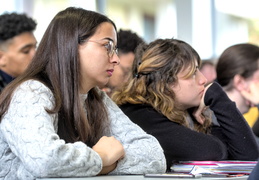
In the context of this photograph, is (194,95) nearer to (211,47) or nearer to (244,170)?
(244,170)

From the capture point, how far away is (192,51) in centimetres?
232

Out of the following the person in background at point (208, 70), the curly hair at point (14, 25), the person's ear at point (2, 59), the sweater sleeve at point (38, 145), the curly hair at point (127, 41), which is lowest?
the person in background at point (208, 70)

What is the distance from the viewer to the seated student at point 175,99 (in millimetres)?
2176

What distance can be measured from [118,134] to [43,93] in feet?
1.28

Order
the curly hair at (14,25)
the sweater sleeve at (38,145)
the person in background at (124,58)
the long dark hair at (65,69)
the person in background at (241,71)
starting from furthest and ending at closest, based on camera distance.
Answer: the curly hair at (14,25), the person in background at (124,58), the person in background at (241,71), the long dark hair at (65,69), the sweater sleeve at (38,145)

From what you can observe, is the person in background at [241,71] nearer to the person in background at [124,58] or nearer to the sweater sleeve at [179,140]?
the person in background at [124,58]

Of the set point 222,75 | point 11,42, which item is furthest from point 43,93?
point 11,42

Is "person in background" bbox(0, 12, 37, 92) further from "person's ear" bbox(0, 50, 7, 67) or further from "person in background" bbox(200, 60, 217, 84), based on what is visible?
"person in background" bbox(200, 60, 217, 84)

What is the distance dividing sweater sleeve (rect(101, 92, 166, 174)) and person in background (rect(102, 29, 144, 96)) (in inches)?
55.2

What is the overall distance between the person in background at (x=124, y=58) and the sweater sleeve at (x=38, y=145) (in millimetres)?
1723

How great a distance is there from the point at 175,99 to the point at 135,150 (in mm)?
587

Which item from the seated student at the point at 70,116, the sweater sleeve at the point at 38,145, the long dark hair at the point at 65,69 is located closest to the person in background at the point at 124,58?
the seated student at the point at 70,116

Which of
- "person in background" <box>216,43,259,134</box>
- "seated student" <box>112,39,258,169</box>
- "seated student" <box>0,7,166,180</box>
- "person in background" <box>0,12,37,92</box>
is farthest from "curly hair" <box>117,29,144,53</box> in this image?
"seated student" <box>0,7,166,180</box>

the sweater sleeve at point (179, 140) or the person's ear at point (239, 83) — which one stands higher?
the sweater sleeve at point (179, 140)
